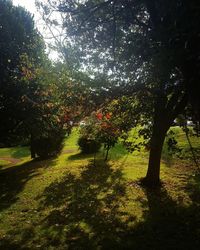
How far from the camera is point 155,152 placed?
54.4 feet

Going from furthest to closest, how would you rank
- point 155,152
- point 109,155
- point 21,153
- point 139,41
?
point 21,153 < point 109,155 < point 155,152 < point 139,41

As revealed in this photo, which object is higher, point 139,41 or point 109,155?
point 139,41

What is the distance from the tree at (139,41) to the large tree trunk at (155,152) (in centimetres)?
315

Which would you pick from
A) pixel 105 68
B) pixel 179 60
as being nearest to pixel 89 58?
pixel 105 68

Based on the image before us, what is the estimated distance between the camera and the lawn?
378 inches

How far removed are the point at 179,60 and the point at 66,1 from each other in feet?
16.0

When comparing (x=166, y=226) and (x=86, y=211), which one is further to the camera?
(x=86, y=211)

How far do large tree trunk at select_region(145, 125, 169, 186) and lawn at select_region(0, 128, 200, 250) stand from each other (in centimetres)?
71

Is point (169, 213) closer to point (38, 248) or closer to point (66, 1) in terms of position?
point (38, 248)

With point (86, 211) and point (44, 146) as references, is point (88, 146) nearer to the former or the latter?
point (44, 146)

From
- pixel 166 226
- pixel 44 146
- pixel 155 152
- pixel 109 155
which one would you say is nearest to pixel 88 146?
pixel 109 155

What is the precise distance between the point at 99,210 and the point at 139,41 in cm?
737

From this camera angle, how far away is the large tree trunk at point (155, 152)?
1591cm

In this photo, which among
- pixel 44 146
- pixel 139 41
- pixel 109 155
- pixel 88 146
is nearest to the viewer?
pixel 139 41
